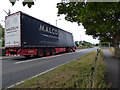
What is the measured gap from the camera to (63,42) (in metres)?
17.0

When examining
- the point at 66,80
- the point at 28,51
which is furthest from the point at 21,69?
the point at 28,51

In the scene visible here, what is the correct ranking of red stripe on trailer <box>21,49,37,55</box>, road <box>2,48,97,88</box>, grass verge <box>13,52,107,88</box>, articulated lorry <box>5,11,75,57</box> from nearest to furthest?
grass verge <box>13,52,107,88</box>, road <box>2,48,97,88</box>, articulated lorry <box>5,11,75,57</box>, red stripe on trailer <box>21,49,37,55</box>

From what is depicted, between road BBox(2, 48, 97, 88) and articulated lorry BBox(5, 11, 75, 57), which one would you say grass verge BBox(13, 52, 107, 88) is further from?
articulated lorry BBox(5, 11, 75, 57)

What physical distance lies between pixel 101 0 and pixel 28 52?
864cm

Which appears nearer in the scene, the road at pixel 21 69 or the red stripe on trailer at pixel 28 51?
the road at pixel 21 69

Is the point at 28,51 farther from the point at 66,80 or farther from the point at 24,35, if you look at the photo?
the point at 66,80

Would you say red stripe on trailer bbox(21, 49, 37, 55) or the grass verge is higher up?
red stripe on trailer bbox(21, 49, 37, 55)

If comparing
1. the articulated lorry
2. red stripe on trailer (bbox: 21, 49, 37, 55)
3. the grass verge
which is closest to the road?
the grass verge

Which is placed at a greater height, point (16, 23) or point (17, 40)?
point (16, 23)

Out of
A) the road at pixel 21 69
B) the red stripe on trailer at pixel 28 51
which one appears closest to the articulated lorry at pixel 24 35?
the red stripe on trailer at pixel 28 51

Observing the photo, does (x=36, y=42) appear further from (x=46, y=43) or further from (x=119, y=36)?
(x=119, y=36)

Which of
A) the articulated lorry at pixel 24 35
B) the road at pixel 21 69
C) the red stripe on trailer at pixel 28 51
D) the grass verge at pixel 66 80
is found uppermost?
the articulated lorry at pixel 24 35

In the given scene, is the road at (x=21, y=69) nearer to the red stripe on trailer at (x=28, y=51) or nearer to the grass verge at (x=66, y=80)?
the grass verge at (x=66, y=80)

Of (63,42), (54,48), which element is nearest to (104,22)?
(54,48)
